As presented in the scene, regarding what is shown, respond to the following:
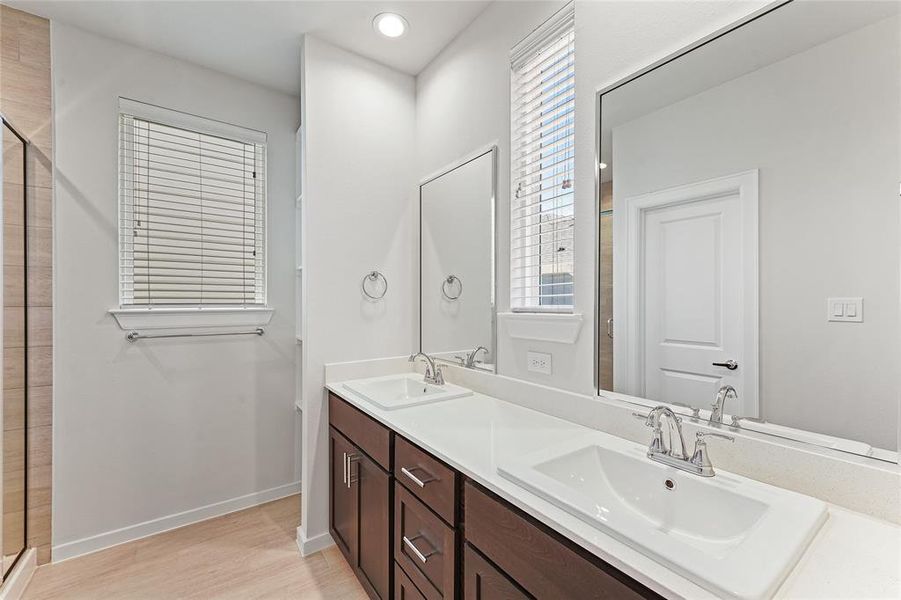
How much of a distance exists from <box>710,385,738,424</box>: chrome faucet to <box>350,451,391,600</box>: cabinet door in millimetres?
1058

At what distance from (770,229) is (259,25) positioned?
7.53 ft

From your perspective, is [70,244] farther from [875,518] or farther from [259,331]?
[875,518]

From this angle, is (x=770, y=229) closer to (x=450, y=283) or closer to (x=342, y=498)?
(x=450, y=283)

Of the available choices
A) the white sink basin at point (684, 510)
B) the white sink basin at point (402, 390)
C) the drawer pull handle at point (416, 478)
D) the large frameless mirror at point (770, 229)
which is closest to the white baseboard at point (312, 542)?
the white sink basin at point (402, 390)

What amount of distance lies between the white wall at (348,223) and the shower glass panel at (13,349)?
3.86 feet

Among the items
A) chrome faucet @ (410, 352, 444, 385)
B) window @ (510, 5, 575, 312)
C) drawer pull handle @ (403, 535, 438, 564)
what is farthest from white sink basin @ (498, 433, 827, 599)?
chrome faucet @ (410, 352, 444, 385)

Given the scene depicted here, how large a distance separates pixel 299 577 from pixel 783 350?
2.10 meters

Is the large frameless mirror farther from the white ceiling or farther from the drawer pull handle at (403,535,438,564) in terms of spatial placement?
the white ceiling

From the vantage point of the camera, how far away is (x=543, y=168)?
64.3 inches

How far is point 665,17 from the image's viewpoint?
1215 millimetres

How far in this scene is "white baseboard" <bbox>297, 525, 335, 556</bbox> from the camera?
2.05 m

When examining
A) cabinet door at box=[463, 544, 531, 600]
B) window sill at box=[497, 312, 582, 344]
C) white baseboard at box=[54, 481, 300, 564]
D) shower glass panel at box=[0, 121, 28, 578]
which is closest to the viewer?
cabinet door at box=[463, 544, 531, 600]

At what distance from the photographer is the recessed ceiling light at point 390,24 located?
193 cm

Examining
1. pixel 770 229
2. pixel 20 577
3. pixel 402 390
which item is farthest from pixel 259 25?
pixel 20 577
